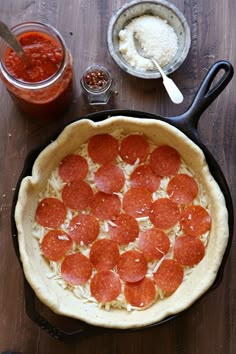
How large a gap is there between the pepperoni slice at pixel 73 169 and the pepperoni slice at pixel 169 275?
61 centimetres

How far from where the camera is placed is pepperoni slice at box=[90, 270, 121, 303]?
2.94 meters

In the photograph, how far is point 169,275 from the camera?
9.70 ft

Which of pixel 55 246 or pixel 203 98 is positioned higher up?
pixel 203 98

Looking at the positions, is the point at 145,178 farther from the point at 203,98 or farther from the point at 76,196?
the point at 203,98

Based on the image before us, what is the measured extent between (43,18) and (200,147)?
44.9 inches

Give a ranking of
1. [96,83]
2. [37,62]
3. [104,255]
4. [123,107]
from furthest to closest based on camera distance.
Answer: [123,107]
[96,83]
[104,255]
[37,62]

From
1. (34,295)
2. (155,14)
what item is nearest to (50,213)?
(34,295)

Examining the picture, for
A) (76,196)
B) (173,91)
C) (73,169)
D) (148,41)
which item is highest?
(148,41)

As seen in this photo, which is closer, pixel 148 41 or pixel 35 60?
pixel 35 60

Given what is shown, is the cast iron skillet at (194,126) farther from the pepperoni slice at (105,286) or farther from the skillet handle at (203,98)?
the pepperoni slice at (105,286)

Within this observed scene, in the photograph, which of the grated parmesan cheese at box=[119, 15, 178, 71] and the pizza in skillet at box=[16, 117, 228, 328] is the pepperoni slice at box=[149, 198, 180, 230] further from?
the grated parmesan cheese at box=[119, 15, 178, 71]

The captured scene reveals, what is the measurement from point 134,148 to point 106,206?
1.09 feet

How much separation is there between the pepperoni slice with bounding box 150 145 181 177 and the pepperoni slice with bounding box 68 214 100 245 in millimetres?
410

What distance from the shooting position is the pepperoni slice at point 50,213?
301cm
